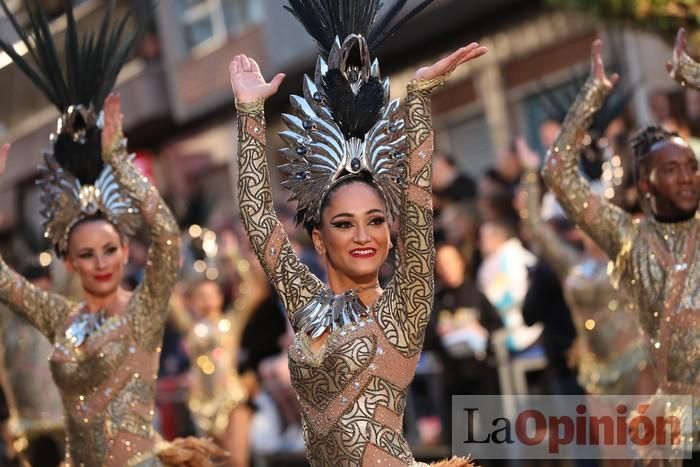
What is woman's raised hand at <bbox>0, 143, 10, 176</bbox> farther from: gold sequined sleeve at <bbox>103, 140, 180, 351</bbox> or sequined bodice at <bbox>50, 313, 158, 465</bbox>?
sequined bodice at <bbox>50, 313, 158, 465</bbox>

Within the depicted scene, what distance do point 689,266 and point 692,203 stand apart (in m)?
0.25

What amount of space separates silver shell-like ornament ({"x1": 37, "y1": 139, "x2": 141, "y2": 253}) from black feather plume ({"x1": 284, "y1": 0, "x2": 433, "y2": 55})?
195 centimetres

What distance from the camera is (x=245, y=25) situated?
2211cm

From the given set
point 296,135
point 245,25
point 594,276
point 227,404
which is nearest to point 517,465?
point 594,276

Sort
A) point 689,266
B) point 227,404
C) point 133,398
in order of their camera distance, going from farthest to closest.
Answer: point 227,404, point 133,398, point 689,266

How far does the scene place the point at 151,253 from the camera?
21.1 feet

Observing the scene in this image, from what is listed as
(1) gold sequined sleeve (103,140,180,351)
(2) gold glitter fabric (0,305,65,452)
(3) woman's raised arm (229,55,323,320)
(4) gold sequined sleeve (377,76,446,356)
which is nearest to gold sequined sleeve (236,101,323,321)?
(3) woman's raised arm (229,55,323,320)

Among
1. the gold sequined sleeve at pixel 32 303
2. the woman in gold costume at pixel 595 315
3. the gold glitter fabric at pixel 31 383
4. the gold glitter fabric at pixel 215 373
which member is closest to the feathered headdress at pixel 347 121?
the gold sequined sleeve at pixel 32 303

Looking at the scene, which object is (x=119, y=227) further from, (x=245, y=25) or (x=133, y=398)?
(x=245, y=25)

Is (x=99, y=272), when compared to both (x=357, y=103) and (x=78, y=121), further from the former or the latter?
(x=357, y=103)

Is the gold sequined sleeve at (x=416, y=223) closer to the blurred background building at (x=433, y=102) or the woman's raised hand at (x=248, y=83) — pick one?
the woman's raised hand at (x=248, y=83)

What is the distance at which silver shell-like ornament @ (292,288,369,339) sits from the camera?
15.5 ft

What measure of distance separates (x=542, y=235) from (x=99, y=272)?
132 inches

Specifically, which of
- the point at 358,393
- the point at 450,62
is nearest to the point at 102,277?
the point at 358,393
